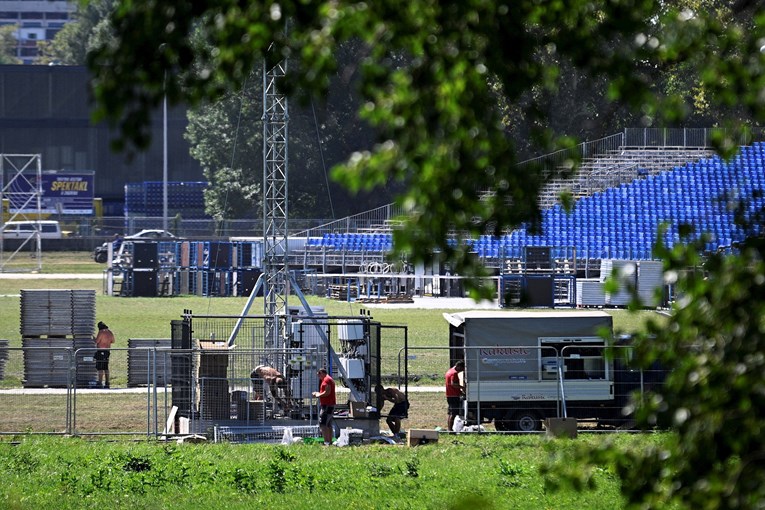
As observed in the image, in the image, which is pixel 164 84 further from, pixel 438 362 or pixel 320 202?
pixel 320 202

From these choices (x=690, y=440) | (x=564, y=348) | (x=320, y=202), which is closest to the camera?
(x=690, y=440)

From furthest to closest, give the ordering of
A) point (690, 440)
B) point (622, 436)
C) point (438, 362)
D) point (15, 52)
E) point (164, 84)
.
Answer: point (15, 52), point (438, 362), point (622, 436), point (164, 84), point (690, 440)

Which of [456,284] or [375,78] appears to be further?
[456,284]

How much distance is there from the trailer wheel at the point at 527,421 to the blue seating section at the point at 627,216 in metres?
31.5

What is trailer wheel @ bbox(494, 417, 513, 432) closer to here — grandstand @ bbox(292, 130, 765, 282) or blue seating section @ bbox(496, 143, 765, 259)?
grandstand @ bbox(292, 130, 765, 282)

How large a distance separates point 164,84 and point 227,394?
13.7m

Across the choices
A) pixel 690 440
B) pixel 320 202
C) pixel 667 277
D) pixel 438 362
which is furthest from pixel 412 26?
pixel 320 202

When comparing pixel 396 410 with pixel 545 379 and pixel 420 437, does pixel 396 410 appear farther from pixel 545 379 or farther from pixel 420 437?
pixel 545 379

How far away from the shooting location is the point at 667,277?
5.41 m

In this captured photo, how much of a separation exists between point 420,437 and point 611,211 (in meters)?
39.6

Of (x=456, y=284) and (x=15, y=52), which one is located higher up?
(x=15, y=52)

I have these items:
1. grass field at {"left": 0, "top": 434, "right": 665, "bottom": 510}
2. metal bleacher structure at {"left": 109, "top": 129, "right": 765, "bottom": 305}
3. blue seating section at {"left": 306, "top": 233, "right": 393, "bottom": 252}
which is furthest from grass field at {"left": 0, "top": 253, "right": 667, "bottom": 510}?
blue seating section at {"left": 306, "top": 233, "right": 393, "bottom": 252}

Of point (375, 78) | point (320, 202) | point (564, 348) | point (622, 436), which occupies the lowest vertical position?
point (622, 436)

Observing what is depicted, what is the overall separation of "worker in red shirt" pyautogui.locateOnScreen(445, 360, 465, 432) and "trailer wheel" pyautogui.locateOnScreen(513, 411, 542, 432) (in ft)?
3.12
